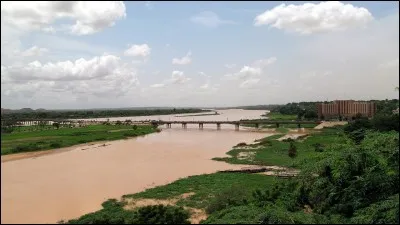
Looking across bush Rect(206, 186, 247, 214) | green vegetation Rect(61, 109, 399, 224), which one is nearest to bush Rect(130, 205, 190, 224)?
green vegetation Rect(61, 109, 399, 224)

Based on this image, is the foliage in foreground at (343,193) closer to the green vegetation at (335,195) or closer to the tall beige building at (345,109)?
the green vegetation at (335,195)

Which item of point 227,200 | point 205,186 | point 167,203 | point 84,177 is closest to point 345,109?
point 205,186

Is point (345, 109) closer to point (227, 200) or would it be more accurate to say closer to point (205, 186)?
point (205, 186)

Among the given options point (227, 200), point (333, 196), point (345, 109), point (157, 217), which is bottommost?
point (227, 200)

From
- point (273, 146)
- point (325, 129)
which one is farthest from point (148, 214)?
point (325, 129)

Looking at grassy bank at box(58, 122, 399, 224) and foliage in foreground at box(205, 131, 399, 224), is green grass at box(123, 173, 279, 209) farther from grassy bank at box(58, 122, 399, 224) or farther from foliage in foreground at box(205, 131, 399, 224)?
foliage in foreground at box(205, 131, 399, 224)
